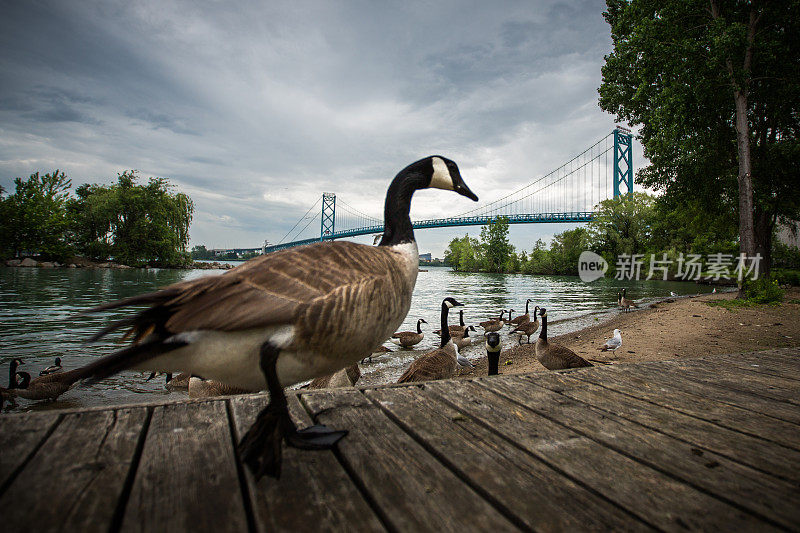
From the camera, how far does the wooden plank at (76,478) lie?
128cm

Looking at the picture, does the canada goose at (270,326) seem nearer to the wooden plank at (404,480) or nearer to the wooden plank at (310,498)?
the wooden plank at (310,498)

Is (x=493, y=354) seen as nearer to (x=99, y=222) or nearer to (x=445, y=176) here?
(x=445, y=176)

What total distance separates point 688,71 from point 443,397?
1853 cm

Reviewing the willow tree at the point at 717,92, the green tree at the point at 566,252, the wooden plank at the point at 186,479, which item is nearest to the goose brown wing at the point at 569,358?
the wooden plank at the point at 186,479

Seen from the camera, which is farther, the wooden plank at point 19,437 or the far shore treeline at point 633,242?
the far shore treeline at point 633,242

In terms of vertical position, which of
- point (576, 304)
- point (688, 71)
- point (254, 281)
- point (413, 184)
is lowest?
point (576, 304)

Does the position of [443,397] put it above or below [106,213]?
below

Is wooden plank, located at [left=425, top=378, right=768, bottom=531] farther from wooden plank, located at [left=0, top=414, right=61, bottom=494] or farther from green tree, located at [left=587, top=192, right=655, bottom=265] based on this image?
green tree, located at [left=587, top=192, right=655, bottom=265]

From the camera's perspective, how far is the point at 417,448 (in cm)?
189

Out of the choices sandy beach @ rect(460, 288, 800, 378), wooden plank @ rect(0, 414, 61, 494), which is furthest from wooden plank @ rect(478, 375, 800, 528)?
sandy beach @ rect(460, 288, 800, 378)

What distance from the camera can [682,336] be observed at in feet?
34.5

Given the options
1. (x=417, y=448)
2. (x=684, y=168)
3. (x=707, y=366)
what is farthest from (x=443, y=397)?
(x=684, y=168)

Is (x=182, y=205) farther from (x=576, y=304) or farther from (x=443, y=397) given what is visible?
(x=443, y=397)

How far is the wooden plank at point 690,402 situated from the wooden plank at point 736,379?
35 centimetres
